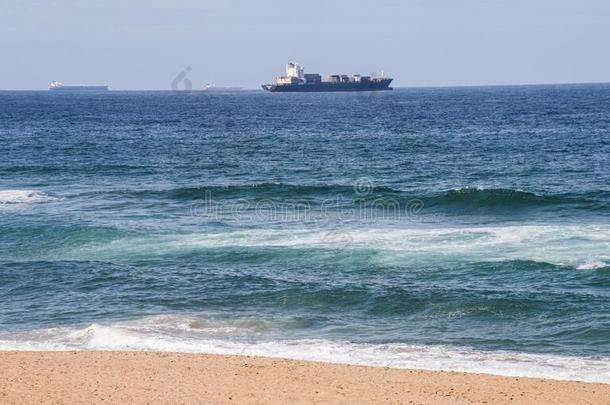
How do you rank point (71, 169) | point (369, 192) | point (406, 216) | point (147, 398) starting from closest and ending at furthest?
point (147, 398) → point (406, 216) → point (369, 192) → point (71, 169)

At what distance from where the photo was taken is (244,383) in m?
14.8

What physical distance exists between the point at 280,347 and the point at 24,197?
2538 cm

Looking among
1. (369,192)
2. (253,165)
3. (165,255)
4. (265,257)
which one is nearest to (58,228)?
(165,255)

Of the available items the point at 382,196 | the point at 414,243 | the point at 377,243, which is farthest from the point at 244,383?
the point at 382,196

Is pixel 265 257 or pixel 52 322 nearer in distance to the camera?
pixel 52 322

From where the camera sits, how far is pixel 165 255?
90.6 ft

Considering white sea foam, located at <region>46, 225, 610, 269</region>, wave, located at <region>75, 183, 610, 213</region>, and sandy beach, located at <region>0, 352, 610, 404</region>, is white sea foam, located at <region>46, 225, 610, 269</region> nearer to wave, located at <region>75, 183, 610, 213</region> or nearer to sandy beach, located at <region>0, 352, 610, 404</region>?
wave, located at <region>75, 183, 610, 213</region>

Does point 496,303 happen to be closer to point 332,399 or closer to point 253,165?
point 332,399

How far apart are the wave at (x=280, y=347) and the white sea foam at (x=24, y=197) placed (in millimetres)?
20517

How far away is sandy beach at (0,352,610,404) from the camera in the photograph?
46.0ft

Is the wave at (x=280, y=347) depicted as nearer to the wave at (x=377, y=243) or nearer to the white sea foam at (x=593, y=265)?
the white sea foam at (x=593, y=265)

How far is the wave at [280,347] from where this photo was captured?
16406mm

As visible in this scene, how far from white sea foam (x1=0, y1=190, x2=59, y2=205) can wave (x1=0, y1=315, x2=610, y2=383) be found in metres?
20.5

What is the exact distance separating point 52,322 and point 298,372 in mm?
7370
